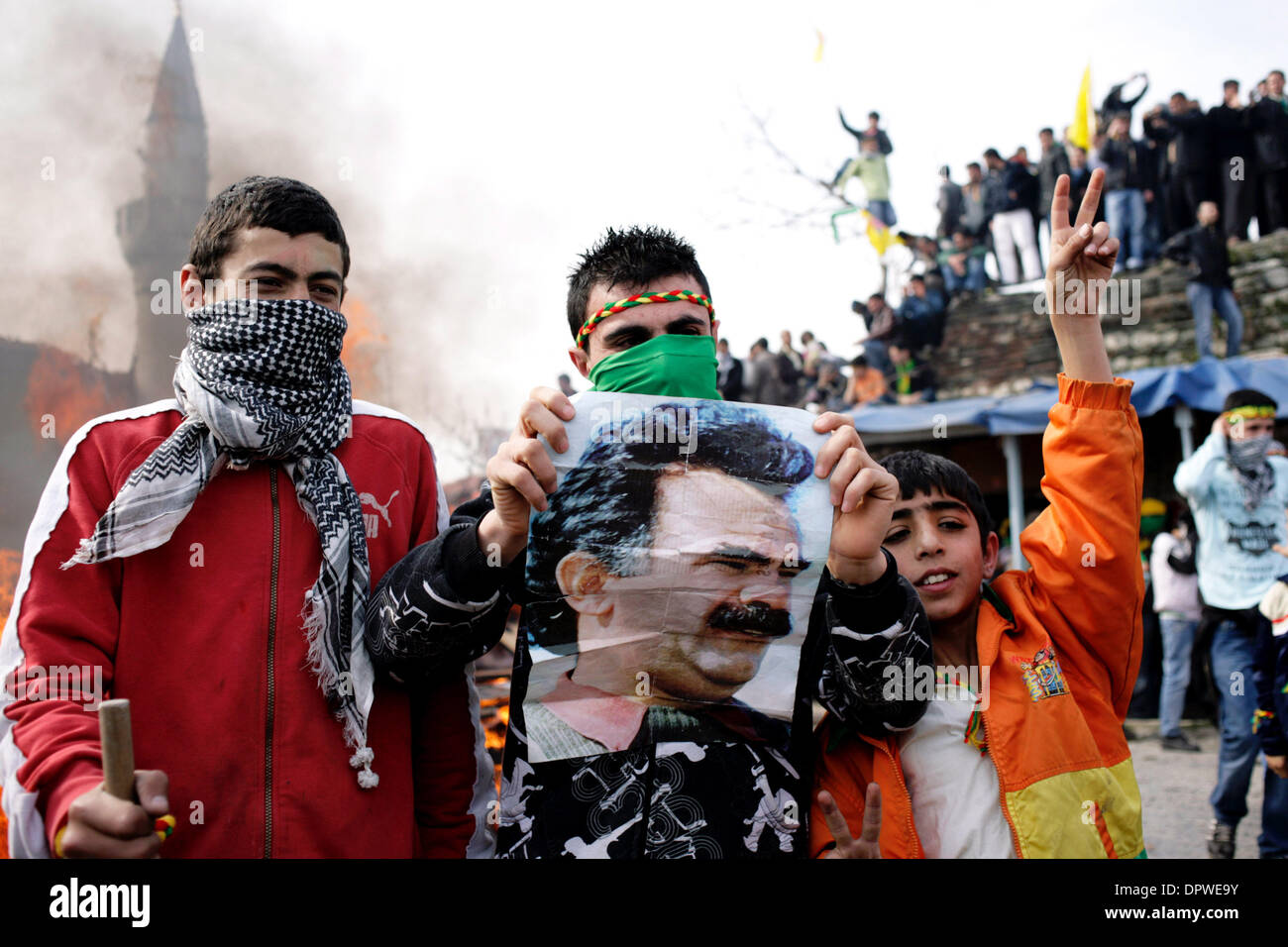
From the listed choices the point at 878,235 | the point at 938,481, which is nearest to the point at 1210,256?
the point at 878,235

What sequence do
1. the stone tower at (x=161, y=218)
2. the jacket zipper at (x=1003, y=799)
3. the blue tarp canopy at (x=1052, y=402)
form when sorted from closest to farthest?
the jacket zipper at (x=1003, y=799), the blue tarp canopy at (x=1052, y=402), the stone tower at (x=161, y=218)

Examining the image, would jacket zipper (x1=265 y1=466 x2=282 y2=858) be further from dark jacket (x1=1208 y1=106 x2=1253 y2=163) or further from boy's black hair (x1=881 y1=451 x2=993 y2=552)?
dark jacket (x1=1208 y1=106 x2=1253 y2=163)

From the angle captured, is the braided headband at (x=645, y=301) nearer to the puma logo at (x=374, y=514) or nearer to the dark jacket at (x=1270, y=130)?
the puma logo at (x=374, y=514)

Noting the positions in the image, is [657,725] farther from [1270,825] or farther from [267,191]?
[1270,825]

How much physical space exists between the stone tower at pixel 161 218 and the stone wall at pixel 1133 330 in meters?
11.5

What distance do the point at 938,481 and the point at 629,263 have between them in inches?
35.9

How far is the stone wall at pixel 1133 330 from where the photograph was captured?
11.9 meters

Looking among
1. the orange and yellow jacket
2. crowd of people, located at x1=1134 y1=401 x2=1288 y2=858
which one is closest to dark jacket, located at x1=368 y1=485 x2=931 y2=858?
the orange and yellow jacket

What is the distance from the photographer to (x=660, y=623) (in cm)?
176

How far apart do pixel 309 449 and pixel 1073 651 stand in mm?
1673

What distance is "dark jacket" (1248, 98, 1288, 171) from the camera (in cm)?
1134
